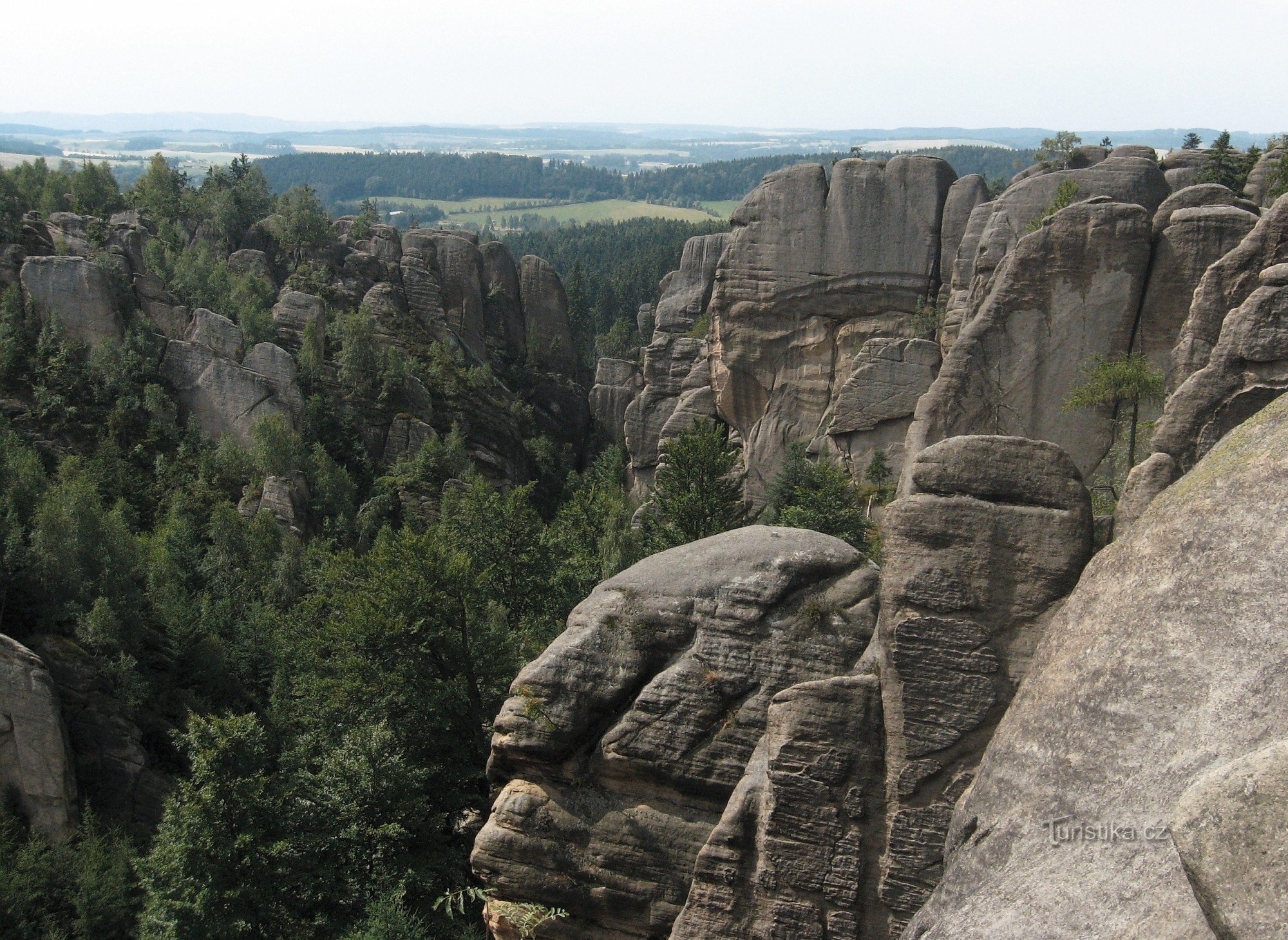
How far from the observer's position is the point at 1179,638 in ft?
39.9

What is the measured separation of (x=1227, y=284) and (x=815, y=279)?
29101 mm

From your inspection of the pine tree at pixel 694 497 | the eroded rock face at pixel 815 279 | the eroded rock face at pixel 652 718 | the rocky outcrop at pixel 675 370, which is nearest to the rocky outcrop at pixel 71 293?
the rocky outcrop at pixel 675 370

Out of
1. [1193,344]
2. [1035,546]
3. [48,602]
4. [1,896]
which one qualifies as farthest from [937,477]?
[48,602]

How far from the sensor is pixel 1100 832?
38.8 ft

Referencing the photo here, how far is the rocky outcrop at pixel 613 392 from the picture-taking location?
254 feet

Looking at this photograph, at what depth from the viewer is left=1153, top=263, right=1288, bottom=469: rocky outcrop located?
15.8 meters

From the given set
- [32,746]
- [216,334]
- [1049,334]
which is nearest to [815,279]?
[1049,334]

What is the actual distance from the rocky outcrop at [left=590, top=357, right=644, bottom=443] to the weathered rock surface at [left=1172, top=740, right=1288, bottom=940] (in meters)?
67.8

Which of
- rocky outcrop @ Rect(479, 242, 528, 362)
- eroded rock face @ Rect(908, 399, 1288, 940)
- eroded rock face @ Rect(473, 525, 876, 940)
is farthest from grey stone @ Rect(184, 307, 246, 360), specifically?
eroded rock face @ Rect(908, 399, 1288, 940)

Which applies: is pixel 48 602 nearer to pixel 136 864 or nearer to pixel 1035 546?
pixel 136 864

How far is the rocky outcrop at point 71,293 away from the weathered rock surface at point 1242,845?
191 ft

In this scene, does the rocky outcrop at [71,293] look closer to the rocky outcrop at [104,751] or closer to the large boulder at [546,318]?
the rocky outcrop at [104,751]

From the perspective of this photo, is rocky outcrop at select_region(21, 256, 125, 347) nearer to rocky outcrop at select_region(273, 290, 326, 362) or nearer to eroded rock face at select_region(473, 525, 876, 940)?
rocky outcrop at select_region(273, 290, 326, 362)

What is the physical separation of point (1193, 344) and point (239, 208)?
73458 millimetres
